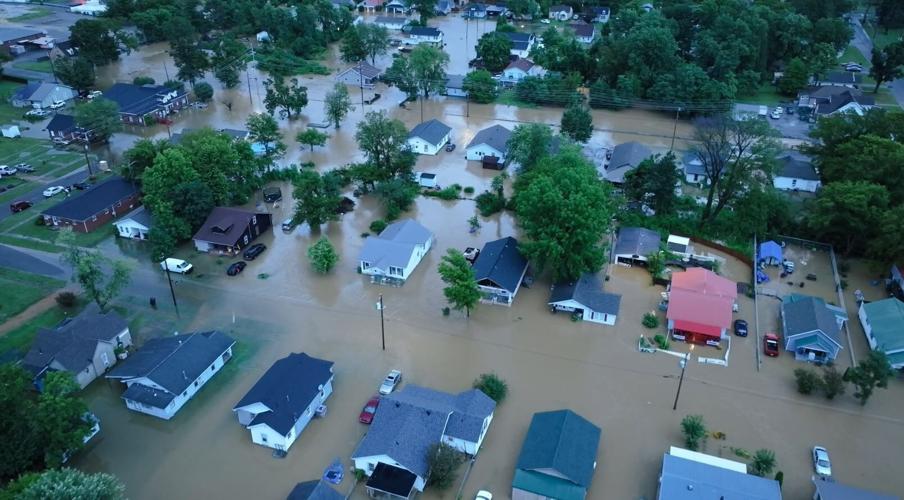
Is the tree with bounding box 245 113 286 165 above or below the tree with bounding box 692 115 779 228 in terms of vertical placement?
below

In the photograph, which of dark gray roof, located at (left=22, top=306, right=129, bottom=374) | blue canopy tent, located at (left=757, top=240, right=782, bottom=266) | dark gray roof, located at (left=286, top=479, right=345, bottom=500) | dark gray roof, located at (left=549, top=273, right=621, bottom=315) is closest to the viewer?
dark gray roof, located at (left=286, top=479, right=345, bottom=500)

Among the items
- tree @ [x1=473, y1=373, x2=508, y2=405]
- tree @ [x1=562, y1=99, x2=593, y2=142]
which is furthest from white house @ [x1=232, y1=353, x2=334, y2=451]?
tree @ [x1=562, y1=99, x2=593, y2=142]

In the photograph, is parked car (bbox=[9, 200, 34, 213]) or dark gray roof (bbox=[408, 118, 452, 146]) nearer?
parked car (bbox=[9, 200, 34, 213])

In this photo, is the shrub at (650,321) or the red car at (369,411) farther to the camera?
the shrub at (650,321)

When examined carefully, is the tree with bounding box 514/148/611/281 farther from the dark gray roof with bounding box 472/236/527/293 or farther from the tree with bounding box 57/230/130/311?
the tree with bounding box 57/230/130/311

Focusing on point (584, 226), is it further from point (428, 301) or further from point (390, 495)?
point (390, 495)

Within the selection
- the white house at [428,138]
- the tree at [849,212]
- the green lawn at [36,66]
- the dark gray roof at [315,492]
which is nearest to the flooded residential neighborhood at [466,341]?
the dark gray roof at [315,492]

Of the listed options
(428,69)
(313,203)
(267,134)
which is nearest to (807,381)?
(313,203)

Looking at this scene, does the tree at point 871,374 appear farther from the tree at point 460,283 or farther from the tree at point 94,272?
the tree at point 94,272
